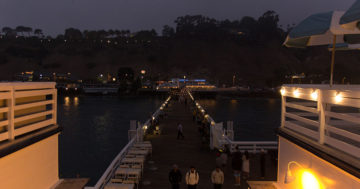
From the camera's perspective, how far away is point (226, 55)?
173m

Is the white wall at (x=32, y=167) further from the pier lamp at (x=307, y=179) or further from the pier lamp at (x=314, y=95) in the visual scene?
the pier lamp at (x=314, y=95)

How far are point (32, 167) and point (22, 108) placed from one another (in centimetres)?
115

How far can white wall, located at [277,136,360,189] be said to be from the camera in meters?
3.98

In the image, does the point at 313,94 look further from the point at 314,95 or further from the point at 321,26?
the point at 321,26

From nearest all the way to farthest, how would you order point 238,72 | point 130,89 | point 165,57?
point 130,89 < point 238,72 < point 165,57

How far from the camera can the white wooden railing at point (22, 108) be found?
4.50 meters

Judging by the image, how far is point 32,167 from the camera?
5.21 m

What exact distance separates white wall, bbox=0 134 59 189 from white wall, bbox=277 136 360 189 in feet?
16.8

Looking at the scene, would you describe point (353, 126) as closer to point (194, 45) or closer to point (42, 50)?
point (194, 45)

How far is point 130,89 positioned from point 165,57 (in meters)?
66.9

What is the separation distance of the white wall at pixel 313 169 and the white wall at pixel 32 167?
5107mm

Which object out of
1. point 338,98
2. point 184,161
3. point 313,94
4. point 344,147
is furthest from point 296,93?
point 184,161

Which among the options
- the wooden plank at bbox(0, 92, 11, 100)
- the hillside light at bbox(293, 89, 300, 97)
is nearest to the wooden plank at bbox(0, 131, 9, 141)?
the wooden plank at bbox(0, 92, 11, 100)

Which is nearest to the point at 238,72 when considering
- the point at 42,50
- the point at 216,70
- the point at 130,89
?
the point at 216,70
